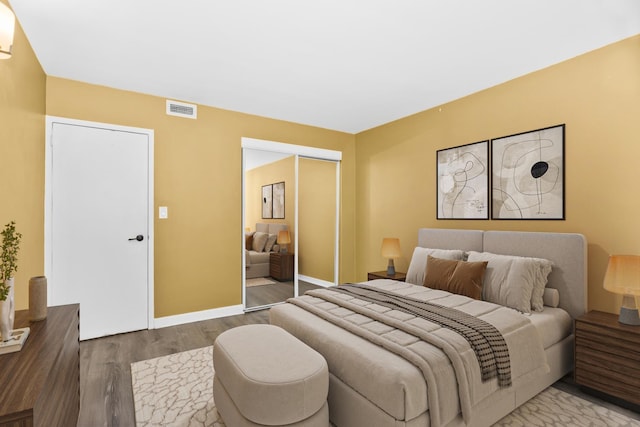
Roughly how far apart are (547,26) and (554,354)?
2454 millimetres

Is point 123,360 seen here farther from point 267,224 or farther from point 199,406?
point 267,224

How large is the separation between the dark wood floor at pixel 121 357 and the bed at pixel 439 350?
1169 millimetres

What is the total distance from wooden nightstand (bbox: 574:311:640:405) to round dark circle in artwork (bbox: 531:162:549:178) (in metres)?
1.30

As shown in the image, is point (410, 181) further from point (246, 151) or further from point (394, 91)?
point (246, 151)

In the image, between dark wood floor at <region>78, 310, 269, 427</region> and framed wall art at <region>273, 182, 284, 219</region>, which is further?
framed wall art at <region>273, 182, 284, 219</region>

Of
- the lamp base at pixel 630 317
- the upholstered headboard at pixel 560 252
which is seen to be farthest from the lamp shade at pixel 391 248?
the lamp base at pixel 630 317

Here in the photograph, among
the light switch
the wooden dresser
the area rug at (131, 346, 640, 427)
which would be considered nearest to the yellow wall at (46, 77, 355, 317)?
the light switch

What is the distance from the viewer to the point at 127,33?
2.49 meters

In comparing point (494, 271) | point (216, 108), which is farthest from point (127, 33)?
point (494, 271)

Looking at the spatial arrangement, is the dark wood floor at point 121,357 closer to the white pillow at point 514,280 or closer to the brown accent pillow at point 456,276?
the brown accent pillow at point 456,276

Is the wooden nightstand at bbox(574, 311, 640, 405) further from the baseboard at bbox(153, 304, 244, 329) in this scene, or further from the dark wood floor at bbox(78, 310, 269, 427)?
the baseboard at bbox(153, 304, 244, 329)

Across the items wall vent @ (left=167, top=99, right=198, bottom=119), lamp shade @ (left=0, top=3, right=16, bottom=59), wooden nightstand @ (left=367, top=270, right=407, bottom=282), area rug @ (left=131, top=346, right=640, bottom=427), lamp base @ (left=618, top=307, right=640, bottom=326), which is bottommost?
area rug @ (left=131, top=346, right=640, bottom=427)

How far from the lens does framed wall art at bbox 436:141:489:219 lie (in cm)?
351

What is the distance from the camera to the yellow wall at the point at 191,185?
3471 mm
